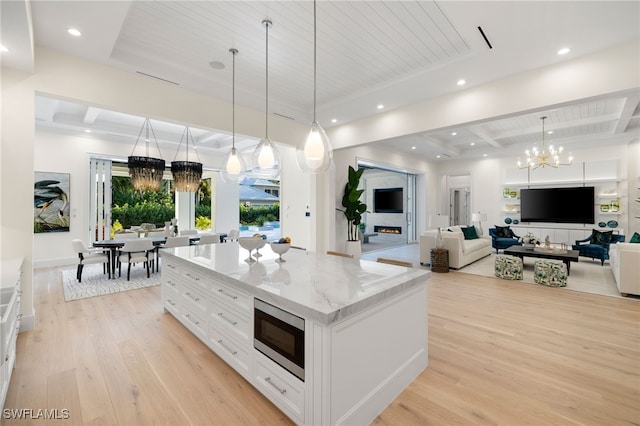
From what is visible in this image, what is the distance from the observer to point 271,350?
175 cm

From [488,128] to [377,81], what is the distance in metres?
4.07

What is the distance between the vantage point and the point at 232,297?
2.07 m

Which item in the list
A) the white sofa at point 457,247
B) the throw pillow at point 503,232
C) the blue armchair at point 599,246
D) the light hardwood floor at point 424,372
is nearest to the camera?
the light hardwood floor at point 424,372

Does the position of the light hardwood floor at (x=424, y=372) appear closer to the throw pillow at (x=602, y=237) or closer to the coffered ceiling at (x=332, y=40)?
the coffered ceiling at (x=332, y=40)

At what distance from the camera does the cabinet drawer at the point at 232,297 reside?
1927 millimetres

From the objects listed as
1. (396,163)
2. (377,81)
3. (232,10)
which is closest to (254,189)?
(396,163)

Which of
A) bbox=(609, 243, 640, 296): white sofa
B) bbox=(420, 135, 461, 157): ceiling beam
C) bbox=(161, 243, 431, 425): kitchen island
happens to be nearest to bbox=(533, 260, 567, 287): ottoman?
bbox=(609, 243, 640, 296): white sofa

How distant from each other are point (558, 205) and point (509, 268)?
182 inches

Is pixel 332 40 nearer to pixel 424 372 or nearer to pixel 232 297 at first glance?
pixel 232 297

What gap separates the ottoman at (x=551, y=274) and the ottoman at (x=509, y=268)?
0.89 ft

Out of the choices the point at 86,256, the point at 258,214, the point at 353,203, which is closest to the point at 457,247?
the point at 353,203

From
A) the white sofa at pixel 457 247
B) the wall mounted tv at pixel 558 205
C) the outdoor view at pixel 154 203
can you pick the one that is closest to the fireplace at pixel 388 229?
the white sofa at pixel 457 247

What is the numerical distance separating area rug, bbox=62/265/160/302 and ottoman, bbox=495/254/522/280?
5.96m

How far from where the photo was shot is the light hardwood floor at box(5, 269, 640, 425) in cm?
177
